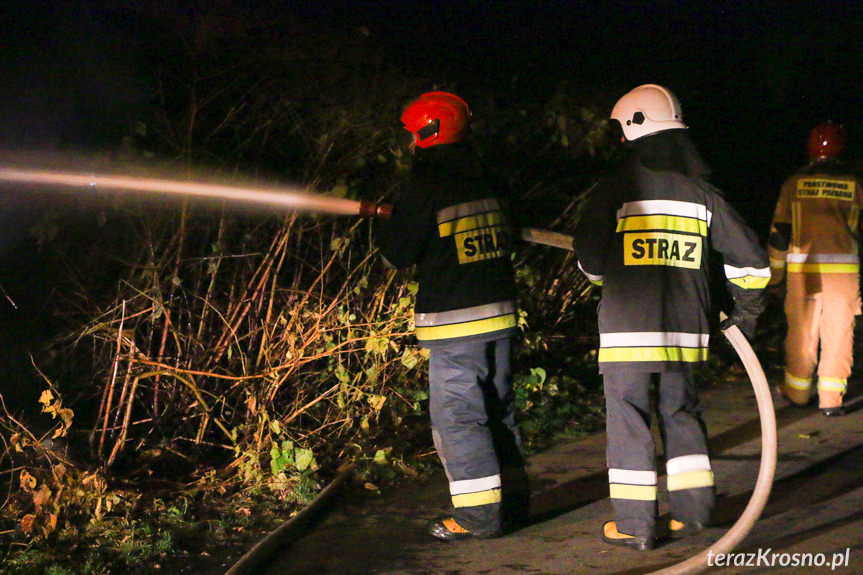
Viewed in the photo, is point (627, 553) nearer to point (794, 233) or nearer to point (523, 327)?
point (523, 327)

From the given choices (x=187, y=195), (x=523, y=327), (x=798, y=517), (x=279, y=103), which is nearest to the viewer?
(x=798, y=517)

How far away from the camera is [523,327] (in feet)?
21.8

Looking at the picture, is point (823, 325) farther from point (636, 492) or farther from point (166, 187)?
point (166, 187)

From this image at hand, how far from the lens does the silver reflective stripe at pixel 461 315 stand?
4289 millimetres

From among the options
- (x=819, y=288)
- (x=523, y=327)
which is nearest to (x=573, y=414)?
(x=523, y=327)

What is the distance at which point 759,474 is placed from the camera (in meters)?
4.18

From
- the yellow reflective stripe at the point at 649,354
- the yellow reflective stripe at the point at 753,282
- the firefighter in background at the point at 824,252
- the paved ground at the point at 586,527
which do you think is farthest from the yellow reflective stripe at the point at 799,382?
the yellow reflective stripe at the point at 649,354

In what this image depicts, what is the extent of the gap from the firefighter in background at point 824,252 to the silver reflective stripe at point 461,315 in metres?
3.28

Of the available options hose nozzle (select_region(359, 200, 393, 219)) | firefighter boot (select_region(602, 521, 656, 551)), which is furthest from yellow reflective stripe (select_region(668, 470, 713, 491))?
hose nozzle (select_region(359, 200, 393, 219))

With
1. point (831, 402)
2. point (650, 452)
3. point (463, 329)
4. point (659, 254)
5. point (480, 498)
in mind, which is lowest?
point (480, 498)

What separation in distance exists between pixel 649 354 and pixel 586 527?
1.00m

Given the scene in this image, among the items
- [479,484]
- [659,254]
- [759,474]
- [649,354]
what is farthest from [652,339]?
[479,484]

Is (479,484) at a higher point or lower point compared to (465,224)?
lower

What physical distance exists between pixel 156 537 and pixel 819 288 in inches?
193
